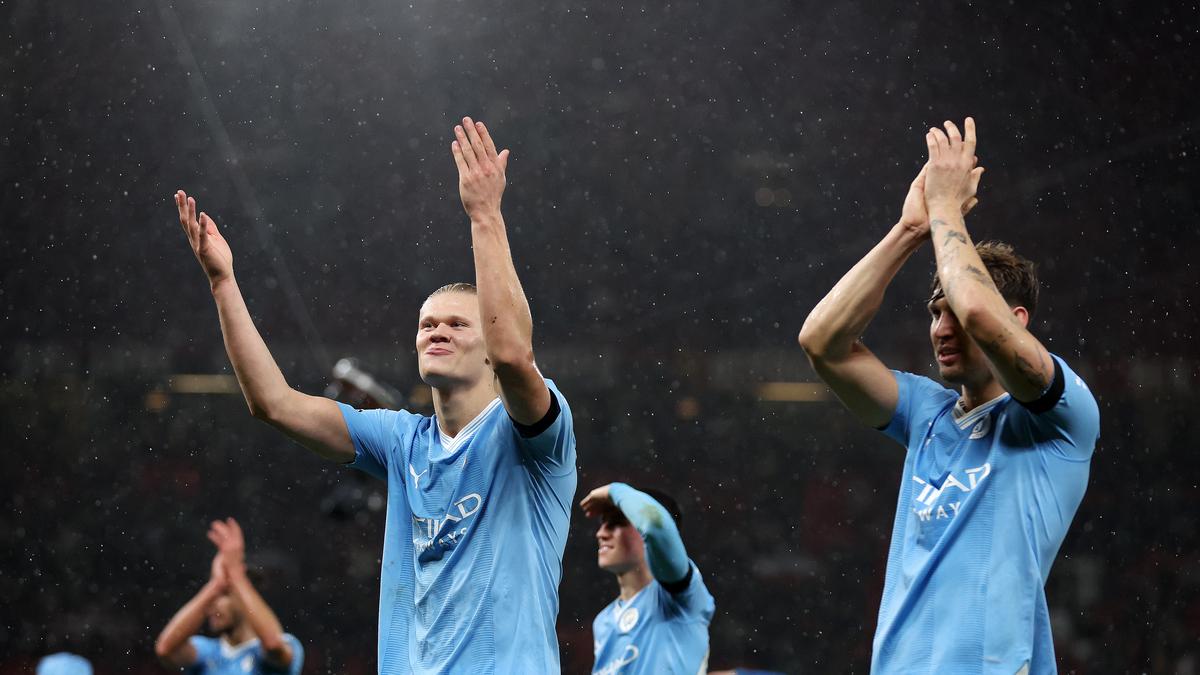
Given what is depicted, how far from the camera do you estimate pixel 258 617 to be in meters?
5.14

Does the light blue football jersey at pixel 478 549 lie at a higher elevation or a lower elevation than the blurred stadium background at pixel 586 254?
lower

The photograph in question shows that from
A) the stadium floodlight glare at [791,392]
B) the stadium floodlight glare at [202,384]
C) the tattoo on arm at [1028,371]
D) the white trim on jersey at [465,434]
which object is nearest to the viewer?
the tattoo on arm at [1028,371]

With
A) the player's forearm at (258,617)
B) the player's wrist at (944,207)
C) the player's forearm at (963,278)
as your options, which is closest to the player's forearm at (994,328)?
the player's forearm at (963,278)

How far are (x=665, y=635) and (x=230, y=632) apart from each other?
250 centimetres

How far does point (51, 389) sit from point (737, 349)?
4.54 meters

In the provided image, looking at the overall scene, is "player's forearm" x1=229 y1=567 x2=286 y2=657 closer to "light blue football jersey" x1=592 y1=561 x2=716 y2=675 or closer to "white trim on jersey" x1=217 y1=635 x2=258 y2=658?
"white trim on jersey" x1=217 y1=635 x2=258 y2=658

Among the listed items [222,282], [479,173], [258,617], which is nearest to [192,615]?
[258,617]

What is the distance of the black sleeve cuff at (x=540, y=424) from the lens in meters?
2.33

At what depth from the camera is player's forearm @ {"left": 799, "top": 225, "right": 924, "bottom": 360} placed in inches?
93.2

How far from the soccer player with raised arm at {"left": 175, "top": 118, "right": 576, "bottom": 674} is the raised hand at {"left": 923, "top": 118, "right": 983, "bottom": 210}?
85 centimetres

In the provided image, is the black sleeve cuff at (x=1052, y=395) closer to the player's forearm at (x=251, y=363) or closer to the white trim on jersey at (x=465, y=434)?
the white trim on jersey at (x=465, y=434)

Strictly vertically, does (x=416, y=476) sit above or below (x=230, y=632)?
above

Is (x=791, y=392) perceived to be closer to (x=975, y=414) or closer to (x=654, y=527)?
(x=654, y=527)

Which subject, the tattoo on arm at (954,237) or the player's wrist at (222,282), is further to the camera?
the player's wrist at (222,282)
